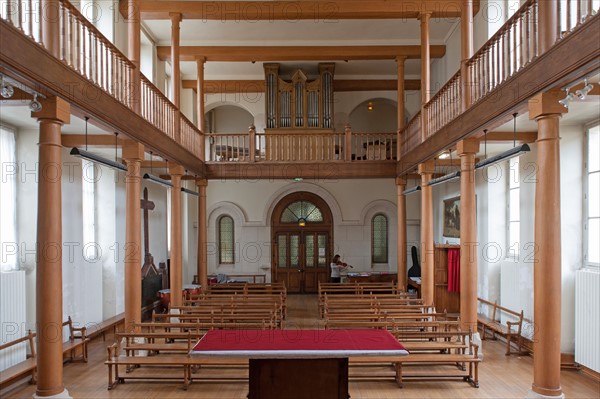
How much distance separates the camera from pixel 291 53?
52.9 ft

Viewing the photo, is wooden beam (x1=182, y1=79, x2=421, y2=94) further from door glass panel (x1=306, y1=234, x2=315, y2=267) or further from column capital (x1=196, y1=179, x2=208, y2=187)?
door glass panel (x1=306, y1=234, x2=315, y2=267)

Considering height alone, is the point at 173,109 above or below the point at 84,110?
above

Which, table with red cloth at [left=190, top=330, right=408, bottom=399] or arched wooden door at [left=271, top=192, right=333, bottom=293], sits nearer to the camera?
table with red cloth at [left=190, top=330, right=408, bottom=399]

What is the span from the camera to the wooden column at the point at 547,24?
568 centimetres

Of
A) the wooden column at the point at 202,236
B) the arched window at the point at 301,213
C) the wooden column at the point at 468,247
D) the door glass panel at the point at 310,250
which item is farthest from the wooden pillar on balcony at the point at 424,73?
the door glass panel at the point at 310,250

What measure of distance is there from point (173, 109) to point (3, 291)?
554cm

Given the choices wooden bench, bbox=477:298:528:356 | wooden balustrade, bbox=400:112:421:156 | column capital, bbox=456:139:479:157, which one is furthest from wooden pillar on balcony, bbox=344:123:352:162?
column capital, bbox=456:139:479:157

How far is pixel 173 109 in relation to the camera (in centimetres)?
1205

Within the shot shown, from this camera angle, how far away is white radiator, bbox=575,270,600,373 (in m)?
8.22

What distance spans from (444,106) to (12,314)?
29.4 ft

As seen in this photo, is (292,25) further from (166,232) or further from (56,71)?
(56,71)

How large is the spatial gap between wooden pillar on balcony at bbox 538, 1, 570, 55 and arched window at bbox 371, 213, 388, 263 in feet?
46.2

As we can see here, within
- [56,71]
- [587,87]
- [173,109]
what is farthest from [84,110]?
[587,87]

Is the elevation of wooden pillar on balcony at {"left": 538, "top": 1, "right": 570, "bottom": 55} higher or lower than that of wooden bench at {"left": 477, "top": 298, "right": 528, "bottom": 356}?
higher
